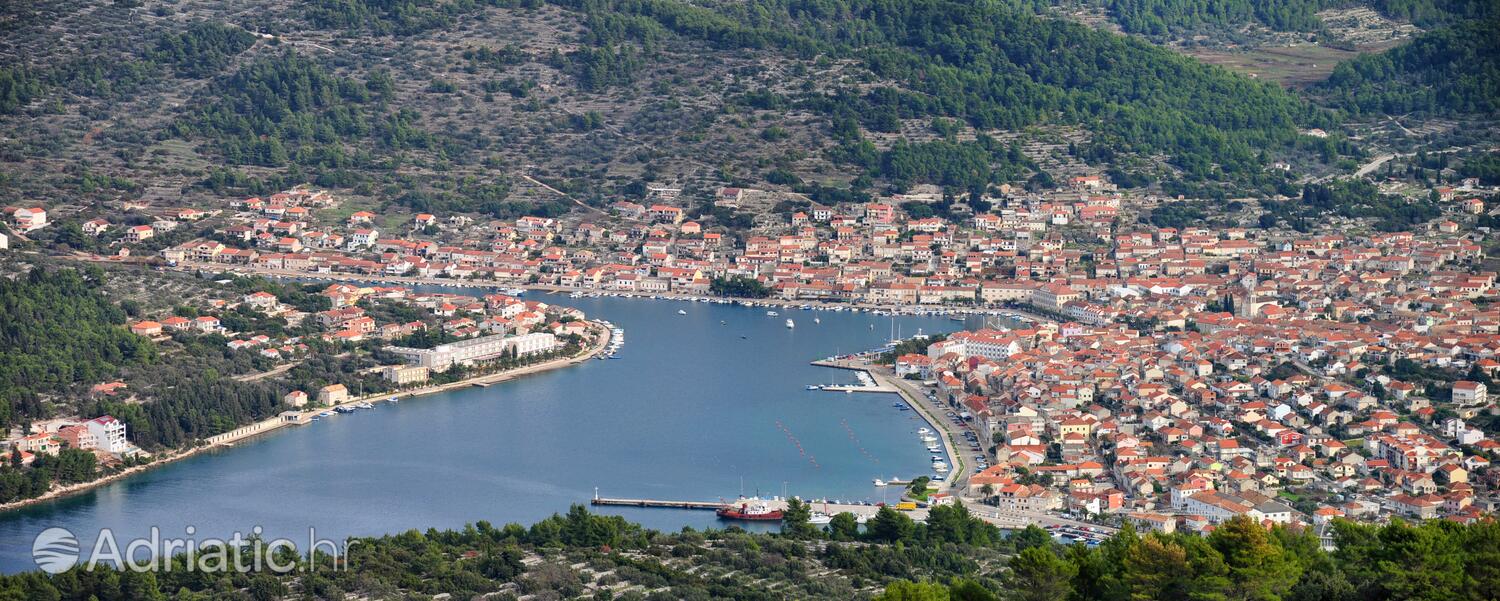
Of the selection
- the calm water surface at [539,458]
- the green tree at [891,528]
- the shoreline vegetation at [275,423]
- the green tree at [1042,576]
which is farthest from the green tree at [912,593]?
the shoreline vegetation at [275,423]

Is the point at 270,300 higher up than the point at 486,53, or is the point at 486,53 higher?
the point at 486,53

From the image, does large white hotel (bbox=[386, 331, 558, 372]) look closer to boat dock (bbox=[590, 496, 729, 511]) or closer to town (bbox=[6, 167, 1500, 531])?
town (bbox=[6, 167, 1500, 531])

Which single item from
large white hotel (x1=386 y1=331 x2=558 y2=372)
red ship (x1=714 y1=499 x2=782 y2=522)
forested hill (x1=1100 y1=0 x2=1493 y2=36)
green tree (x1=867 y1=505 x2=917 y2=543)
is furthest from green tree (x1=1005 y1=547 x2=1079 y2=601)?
forested hill (x1=1100 y1=0 x2=1493 y2=36)

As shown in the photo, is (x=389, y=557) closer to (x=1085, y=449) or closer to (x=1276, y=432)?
(x=1085, y=449)

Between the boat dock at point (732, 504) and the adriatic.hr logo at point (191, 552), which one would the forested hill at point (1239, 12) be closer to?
the boat dock at point (732, 504)

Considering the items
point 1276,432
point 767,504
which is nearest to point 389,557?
point 767,504
